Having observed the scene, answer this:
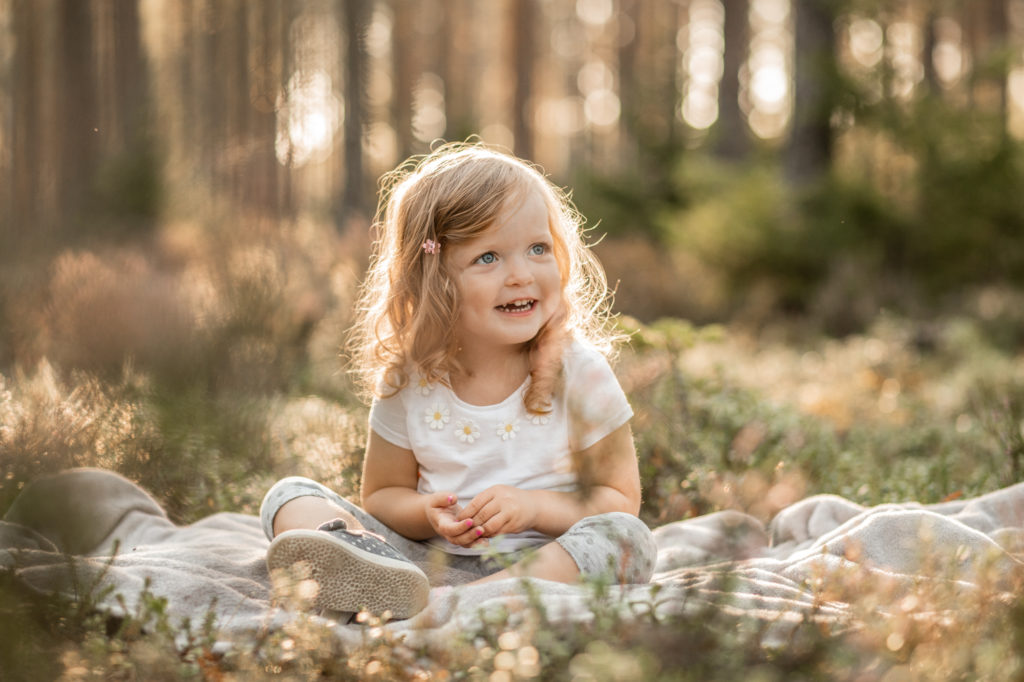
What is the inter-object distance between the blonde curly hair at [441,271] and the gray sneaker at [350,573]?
66cm

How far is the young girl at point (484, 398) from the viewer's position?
2512 millimetres

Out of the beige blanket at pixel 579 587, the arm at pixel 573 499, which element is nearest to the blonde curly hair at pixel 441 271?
the arm at pixel 573 499

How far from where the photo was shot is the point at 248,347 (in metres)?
4.49

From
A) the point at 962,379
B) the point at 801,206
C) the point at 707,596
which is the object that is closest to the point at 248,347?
the point at 707,596

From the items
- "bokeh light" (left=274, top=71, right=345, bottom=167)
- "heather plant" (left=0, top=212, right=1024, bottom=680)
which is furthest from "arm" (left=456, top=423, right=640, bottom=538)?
"bokeh light" (left=274, top=71, right=345, bottom=167)

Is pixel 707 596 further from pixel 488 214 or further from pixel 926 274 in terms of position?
pixel 926 274

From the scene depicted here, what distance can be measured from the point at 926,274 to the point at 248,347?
23.5ft

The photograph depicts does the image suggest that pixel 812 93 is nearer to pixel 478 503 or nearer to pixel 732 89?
pixel 732 89

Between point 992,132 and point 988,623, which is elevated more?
point 992,132

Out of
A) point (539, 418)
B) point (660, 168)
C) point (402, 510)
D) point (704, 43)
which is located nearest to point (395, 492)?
point (402, 510)

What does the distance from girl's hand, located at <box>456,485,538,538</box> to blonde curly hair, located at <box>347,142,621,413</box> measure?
295 mm

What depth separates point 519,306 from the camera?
2.68m

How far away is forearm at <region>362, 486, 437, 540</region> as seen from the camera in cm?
267

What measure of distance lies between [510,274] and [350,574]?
90cm
